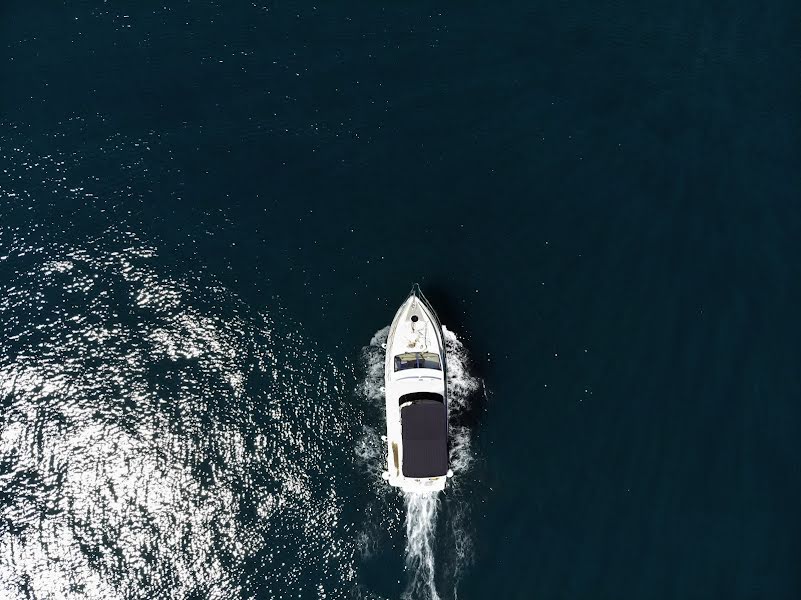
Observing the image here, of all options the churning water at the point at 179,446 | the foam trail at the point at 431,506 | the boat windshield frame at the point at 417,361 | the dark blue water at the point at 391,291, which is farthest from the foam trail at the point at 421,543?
the boat windshield frame at the point at 417,361

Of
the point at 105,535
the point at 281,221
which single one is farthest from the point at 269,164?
the point at 105,535

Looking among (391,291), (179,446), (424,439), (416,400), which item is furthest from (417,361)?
(179,446)

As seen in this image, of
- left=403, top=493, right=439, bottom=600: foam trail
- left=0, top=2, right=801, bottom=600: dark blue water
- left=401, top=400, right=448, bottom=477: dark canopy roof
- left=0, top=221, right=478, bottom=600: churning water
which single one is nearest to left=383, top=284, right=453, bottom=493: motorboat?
left=401, top=400, right=448, bottom=477: dark canopy roof

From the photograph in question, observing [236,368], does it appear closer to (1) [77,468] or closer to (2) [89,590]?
(1) [77,468]

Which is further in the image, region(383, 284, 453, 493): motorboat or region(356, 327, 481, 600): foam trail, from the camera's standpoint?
region(356, 327, 481, 600): foam trail

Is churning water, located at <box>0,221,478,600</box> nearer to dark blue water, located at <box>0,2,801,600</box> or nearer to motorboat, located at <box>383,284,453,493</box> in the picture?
dark blue water, located at <box>0,2,801,600</box>

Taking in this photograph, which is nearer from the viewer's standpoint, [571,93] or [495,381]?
[495,381]

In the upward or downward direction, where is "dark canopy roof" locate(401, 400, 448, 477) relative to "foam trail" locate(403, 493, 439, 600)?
upward
